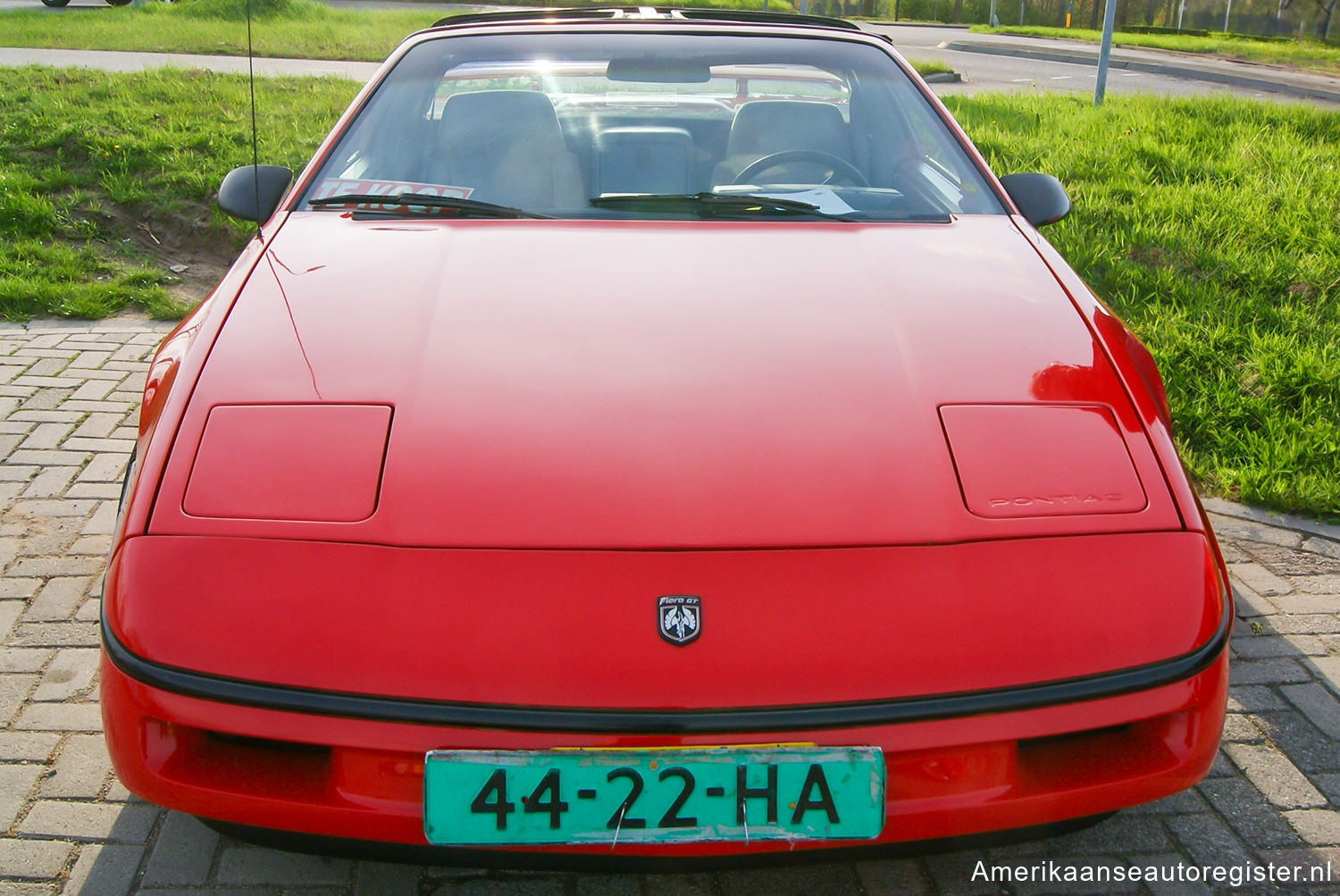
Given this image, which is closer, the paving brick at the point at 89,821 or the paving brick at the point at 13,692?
the paving brick at the point at 89,821

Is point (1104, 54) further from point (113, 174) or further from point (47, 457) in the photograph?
point (47, 457)

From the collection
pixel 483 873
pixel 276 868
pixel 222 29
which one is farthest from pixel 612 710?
pixel 222 29

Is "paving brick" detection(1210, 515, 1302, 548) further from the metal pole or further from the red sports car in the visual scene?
the metal pole

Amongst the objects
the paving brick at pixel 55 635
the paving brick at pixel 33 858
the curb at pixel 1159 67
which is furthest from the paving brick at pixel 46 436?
the curb at pixel 1159 67

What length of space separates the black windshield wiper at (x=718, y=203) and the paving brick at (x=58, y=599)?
1644mm

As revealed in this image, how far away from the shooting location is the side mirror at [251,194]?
2662 millimetres

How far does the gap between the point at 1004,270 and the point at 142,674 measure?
68.8 inches

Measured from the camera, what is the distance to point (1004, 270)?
2283 mm

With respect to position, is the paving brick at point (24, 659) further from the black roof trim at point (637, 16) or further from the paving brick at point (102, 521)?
the black roof trim at point (637, 16)

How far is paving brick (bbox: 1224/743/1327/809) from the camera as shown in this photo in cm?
215

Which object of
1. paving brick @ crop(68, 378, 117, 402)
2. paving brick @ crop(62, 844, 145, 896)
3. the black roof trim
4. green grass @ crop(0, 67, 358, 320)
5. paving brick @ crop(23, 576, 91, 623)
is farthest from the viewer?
green grass @ crop(0, 67, 358, 320)

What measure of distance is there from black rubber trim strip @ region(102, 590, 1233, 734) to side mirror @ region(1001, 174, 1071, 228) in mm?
1480

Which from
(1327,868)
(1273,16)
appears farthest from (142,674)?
(1273,16)

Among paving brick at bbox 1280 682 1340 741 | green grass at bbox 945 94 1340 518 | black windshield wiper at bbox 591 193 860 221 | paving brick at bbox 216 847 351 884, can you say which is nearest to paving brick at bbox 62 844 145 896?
paving brick at bbox 216 847 351 884
